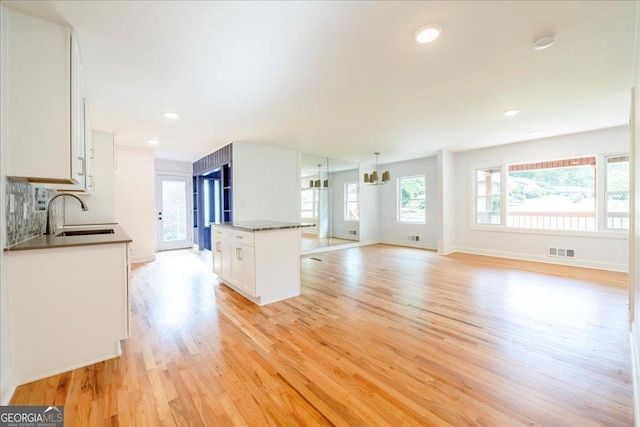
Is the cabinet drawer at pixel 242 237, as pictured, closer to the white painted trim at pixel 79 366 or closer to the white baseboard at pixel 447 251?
the white painted trim at pixel 79 366

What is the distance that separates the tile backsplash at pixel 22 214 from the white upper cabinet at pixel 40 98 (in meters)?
0.28

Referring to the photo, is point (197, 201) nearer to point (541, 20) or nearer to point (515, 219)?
point (541, 20)

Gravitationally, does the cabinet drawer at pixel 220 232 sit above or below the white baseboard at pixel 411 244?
above

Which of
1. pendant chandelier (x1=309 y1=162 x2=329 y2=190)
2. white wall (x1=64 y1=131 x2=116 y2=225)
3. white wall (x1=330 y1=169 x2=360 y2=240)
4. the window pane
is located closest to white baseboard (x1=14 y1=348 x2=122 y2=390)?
white wall (x1=64 y1=131 x2=116 y2=225)

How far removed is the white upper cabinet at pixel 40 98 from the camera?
1720 millimetres

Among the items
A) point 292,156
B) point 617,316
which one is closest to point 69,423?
point 617,316

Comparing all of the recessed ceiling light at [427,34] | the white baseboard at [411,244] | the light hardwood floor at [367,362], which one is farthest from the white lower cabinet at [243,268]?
the white baseboard at [411,244]

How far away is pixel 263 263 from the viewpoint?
320 centimetres

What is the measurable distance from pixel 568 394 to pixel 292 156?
577 cm

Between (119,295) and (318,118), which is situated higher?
(318,118)

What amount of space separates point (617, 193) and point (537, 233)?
1346mm

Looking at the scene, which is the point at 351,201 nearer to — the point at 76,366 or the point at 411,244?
the point at 411,244

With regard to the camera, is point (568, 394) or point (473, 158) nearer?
point (568, 394)

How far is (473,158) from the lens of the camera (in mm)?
6418
